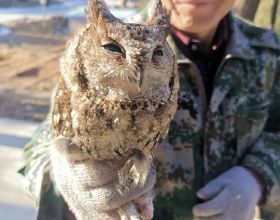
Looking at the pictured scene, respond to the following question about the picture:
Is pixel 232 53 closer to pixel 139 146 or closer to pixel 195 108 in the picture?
pixel 195 108

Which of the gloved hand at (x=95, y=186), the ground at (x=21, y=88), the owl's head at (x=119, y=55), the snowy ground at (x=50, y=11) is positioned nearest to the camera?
the owl's head at (x=119, y=55)

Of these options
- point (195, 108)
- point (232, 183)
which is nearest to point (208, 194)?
point (232, 183)

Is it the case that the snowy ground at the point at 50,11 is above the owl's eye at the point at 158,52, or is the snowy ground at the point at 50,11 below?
below

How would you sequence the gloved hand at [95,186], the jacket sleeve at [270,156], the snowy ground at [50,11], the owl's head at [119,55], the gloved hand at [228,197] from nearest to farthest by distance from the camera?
the owl's head at [119,55]
the gloved hand at [95,186]
the gloved hand at [228,197]
the jacket sleeve at [270,156]
the snowy ground at [50,11]

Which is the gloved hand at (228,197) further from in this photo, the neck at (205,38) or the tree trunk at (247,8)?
the tree trunk at (247,8)

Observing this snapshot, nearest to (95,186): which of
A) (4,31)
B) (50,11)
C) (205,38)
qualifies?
(205,38)

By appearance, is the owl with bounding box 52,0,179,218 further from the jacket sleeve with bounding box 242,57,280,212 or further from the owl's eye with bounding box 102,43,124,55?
the jacket sleeve with bounding box 242,57,280,212

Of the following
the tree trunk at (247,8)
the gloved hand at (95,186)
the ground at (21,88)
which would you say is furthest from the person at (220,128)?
the tree trunk at (247,8)

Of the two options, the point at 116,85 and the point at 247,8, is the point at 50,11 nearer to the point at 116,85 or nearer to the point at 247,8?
the point at 247,8
